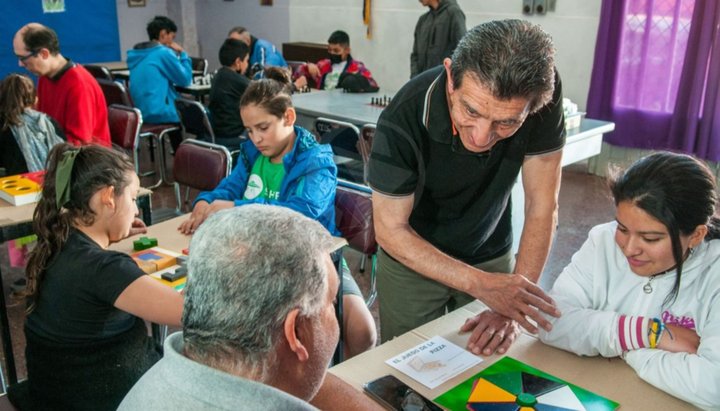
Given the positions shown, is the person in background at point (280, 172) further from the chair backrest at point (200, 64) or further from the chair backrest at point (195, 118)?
the chair backrest at point (200, 64)

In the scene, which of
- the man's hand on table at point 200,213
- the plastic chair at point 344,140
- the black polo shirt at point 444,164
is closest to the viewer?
the black polo shirt at point 444,164

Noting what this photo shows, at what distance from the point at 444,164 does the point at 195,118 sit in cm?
356

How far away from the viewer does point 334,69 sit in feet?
20.9

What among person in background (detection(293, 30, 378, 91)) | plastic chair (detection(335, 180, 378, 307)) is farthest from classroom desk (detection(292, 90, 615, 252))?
plastic chair (detection(335, 180, 378, 307))

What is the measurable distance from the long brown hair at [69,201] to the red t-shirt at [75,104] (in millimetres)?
1925

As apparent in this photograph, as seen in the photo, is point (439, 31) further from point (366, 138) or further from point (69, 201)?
point (69, 201)

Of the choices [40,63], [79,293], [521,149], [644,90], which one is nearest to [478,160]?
[521,149]

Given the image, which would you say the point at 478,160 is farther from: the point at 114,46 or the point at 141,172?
Result: the point at 114,46

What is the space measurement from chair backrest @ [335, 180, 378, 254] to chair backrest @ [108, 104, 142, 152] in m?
2.18

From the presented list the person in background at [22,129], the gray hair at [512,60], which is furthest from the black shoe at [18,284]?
the gray hair at [512,60]

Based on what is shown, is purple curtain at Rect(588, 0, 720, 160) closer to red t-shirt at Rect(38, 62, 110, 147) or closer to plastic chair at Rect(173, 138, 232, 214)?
plastic chair at Rect(173, 138, 232, 214)

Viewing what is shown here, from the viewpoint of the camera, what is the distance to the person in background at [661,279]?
1.43 meters

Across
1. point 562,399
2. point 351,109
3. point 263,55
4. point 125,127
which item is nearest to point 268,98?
point 562,399

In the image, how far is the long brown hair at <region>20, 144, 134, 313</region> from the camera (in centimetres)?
173
